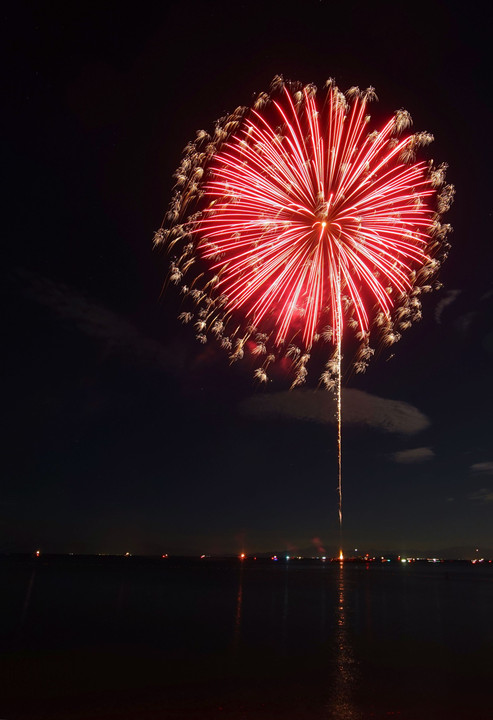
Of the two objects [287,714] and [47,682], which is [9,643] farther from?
[287,714]

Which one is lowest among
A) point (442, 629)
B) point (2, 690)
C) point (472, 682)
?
point (2, 690)

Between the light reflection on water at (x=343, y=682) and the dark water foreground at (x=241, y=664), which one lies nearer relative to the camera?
the light reflection on water at (x=343, y=682)

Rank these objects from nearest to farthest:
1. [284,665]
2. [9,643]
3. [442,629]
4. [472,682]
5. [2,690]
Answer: [2,690], [472,682], [284,665], [9,643], [442,629]

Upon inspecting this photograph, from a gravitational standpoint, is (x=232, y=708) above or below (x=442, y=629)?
below

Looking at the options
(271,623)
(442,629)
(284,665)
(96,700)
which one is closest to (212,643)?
(284,665)

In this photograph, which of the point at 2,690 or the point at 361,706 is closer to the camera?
the point at 361,706

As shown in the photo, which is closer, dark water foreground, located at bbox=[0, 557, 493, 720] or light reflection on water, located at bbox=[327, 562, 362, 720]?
light reflection on water, located at bbox=[327, 562, 362, 720]

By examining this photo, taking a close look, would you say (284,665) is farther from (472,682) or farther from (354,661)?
(472,682)

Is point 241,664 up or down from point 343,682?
up

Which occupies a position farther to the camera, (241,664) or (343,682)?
(241,664)

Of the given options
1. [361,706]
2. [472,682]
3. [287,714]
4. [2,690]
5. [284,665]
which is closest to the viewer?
[287,714]
